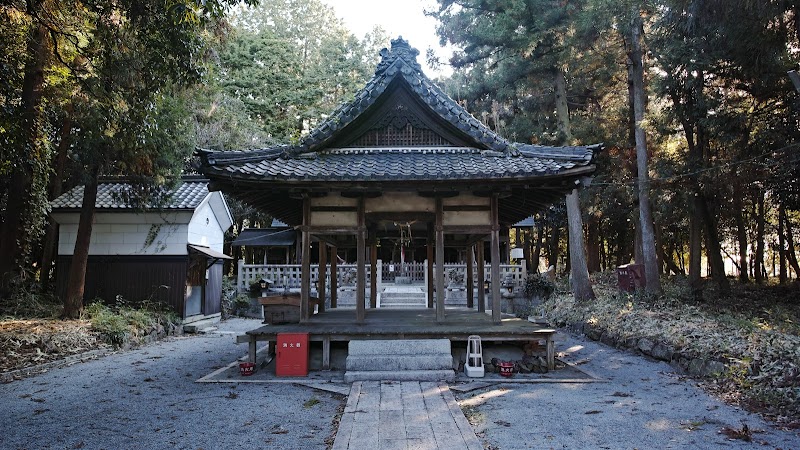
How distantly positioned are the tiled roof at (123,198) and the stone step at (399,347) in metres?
9.48

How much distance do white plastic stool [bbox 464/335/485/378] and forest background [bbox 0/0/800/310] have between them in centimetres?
662

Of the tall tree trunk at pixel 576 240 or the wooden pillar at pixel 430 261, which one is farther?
the tall tree trunk at pixel 576 240

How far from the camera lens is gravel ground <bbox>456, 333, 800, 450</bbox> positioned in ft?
15.9

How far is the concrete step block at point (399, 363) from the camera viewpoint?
7.95m

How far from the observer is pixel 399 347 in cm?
810

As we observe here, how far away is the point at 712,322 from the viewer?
10.5 meters

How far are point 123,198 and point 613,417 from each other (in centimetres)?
1388

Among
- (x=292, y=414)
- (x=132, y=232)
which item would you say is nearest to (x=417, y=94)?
Result: (x=292, y=414)

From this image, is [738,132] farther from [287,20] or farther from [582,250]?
→ [287,20]

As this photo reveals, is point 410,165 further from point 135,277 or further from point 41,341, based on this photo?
point 135,277

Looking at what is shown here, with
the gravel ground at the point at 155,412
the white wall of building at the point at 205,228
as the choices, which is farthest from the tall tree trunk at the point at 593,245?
the gravel ground at the point at 155,412

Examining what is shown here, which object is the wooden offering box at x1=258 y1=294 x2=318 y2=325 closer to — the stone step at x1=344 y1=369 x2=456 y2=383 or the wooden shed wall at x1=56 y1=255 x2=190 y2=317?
the stone step at x1=344 y1=369 x2=456 y2=383

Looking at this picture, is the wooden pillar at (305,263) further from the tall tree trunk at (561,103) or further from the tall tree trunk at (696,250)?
the tall tree trunk at (696,250)

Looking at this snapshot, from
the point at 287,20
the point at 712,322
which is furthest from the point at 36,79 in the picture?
the point at 287,20
